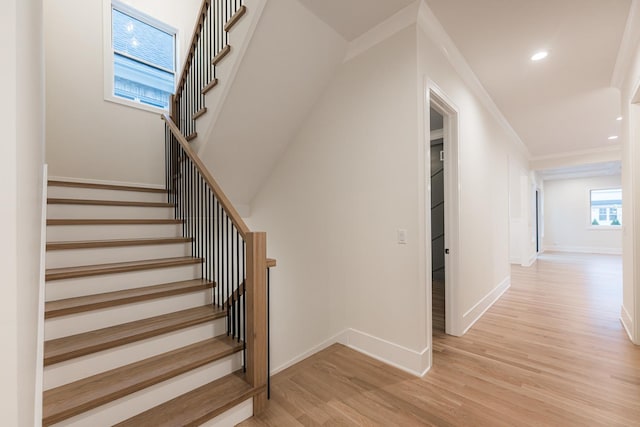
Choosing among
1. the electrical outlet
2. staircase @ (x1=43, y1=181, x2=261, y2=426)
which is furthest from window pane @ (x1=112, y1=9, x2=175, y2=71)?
the electrical outlet

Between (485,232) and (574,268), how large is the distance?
473cm

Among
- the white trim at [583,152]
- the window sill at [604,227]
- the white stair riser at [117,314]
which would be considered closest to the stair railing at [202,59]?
the white stair riser at [117,314]

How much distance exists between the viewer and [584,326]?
297cm

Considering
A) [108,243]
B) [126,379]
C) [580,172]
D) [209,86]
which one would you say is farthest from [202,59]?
[580,172]

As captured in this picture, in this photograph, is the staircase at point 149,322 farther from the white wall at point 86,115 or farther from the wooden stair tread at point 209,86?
the white wall at point 86,115

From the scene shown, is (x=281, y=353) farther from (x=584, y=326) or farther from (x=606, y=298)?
(x=606, y=298)

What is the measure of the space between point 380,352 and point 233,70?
108 inches

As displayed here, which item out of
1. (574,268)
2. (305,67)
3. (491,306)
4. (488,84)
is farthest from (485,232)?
(574,268)

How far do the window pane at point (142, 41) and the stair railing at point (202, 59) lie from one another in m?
1.01

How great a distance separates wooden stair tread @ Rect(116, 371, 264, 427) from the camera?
4.72 feet

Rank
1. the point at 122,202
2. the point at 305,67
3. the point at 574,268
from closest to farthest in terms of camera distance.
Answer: the point at 305,67 < the point at 122,202 < the point at 574,268

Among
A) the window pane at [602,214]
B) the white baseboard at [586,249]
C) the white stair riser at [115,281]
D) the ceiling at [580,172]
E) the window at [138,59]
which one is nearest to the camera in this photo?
the white stair riser at [115,281]

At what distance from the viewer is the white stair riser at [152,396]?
1355mm

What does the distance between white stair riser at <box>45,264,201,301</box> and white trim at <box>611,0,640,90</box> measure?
408cm
